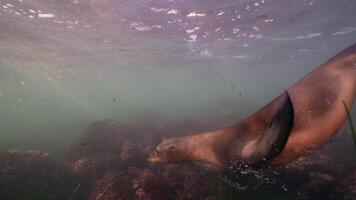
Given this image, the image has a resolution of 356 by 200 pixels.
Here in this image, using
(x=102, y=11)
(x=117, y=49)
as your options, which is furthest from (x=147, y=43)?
(x=102, y=11)

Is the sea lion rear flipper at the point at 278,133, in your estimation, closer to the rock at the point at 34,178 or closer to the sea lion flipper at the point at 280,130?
the sea lion flipper at the point at 280,130

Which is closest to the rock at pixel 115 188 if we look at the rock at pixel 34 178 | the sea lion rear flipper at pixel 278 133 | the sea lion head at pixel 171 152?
the sea lion head at pixel 171 152

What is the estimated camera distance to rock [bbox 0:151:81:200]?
9461 mm

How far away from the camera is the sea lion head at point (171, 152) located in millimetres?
5435

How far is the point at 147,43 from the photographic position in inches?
988

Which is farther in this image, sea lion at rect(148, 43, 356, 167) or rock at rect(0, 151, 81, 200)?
rock at rect(0, 151, 81, 200)

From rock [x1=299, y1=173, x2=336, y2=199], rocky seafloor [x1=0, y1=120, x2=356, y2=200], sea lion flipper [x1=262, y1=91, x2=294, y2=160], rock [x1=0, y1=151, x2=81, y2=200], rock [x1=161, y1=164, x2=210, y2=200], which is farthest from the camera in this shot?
rock [x1=0, y1=151, x2=81, y2=200]

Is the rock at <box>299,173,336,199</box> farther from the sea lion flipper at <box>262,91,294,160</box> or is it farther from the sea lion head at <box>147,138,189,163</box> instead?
the sea lion flipper at <box>262,91,294,160</box>

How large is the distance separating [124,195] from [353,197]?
5.08 m


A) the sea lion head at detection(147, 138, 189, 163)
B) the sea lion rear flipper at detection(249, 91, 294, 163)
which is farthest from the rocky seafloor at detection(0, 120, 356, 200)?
the sea lion head at detection(147, 138, 189, 163)

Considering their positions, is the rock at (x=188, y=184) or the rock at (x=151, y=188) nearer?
the rock at (x=151, y=188)

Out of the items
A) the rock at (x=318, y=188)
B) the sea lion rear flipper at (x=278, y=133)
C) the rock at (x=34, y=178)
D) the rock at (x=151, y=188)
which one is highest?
the sea lion rear flipper at (x=278, y=133)

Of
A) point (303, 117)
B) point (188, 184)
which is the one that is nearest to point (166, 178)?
point (188, 184)

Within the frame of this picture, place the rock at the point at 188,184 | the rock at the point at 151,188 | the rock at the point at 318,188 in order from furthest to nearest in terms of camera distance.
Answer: the rock at the point at 188,184, the rock at the point at 151,188, the rock at the point at 318,188
